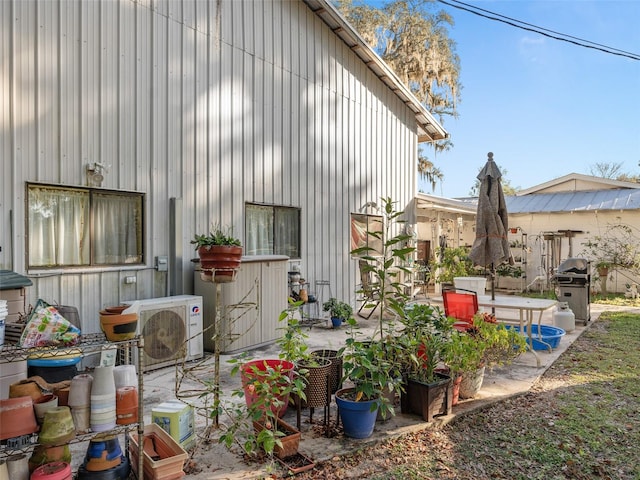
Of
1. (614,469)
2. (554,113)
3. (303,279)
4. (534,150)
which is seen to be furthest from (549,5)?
(534,150)

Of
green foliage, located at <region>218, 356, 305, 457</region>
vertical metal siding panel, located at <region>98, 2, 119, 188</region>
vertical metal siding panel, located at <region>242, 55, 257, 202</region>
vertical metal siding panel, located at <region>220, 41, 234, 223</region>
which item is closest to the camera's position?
green foliage, located at <region>218, 356, 305, 457</region>

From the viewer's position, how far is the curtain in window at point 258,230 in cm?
664

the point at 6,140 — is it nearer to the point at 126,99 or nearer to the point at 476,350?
the point at 126,99

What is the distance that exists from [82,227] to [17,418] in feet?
9.70

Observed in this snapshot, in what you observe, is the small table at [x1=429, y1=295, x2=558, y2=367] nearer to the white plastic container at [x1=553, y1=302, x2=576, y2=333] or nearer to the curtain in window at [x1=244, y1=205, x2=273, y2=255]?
the white plastic container at [x1=553, y1=302, x2=576, y2=333]

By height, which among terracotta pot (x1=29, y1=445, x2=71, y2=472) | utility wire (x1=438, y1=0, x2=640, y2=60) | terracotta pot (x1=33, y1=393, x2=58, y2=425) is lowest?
terracotta pot (x1=29, y1=445, x2=71, y2=472)

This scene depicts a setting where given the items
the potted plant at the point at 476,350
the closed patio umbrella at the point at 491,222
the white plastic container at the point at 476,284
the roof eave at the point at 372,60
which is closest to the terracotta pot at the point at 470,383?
the potted plant at the point at 476,350

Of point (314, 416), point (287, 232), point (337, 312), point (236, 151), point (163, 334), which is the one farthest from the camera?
point (287, 232)

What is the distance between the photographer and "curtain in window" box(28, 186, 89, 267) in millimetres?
4195

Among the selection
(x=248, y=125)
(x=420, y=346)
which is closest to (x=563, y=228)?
(x=248, y=125)

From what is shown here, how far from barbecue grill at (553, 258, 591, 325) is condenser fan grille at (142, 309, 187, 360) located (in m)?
6.88

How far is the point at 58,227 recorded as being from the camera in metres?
4.38

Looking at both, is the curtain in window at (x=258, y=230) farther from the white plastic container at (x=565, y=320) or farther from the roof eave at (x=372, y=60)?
the white plastic container at (x=565, y=320)

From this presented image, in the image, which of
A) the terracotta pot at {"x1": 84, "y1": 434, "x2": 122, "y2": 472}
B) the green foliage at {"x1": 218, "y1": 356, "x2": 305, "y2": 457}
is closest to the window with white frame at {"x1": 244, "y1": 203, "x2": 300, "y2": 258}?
the green foliage at {"x1": 218, "y1": 356, "x2": 305, "y2": 457}
